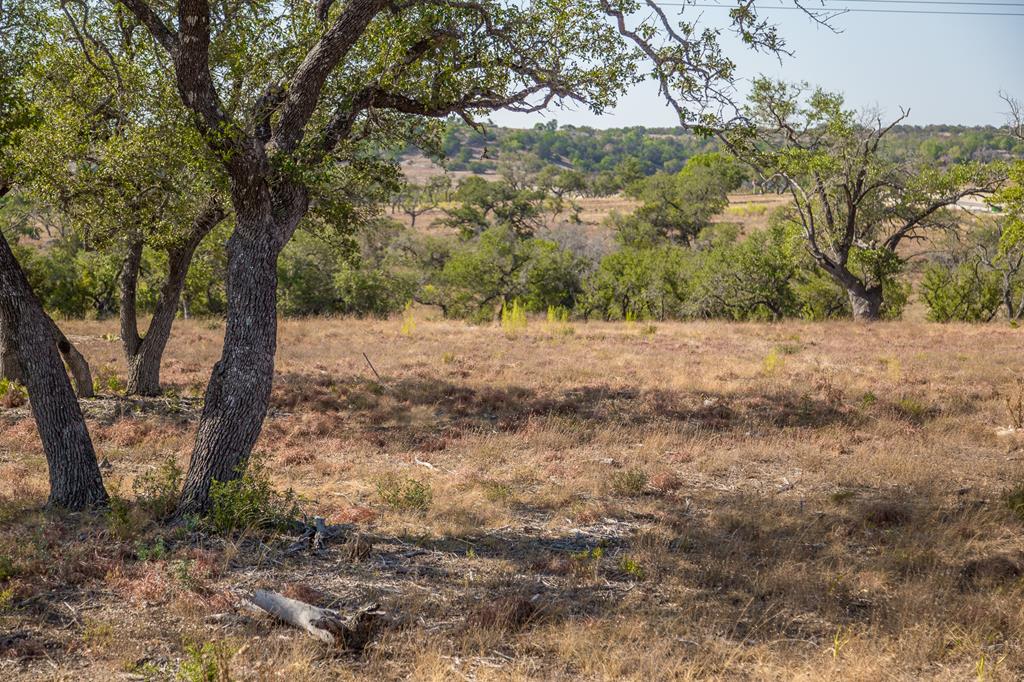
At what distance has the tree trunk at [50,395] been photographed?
8.02m

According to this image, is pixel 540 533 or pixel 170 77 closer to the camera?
pixel 540 533

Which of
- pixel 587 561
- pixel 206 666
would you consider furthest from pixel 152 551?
pixel 587 561

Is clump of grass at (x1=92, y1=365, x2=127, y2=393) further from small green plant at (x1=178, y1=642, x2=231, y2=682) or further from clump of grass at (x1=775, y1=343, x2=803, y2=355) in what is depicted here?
clump of grass at (x1=775, y1=343, x2=803, y2=355)

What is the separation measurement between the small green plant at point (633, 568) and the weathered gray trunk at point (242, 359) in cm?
392

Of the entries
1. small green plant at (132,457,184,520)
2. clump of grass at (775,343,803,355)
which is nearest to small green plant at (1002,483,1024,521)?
small green plant at (132,457,184,520)

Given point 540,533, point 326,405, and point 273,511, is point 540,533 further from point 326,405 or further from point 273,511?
point 326,405

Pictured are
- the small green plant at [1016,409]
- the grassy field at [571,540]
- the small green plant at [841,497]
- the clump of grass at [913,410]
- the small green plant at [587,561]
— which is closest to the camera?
the grassy field at [571,540]

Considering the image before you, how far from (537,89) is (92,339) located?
864 inches

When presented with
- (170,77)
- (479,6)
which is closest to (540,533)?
(479,6)

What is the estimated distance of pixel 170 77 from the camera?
11.8m

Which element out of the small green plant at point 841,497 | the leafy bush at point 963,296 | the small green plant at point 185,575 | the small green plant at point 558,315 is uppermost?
the leafy bush at point 963,296

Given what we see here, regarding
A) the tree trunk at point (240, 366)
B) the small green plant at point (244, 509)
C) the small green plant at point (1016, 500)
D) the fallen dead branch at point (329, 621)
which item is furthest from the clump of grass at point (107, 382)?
the small green plant at point (1016, 500)

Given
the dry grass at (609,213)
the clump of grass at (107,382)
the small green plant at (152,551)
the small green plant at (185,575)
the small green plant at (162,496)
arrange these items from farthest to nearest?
the dry grass at (609,213) → the clump of grass at (107,382) → the small green plant at (162,496) → the small green plant at (152,551) → the small green plant at (185,575)

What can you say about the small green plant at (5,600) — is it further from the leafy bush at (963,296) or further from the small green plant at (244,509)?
the leafy bush at (963,296)
